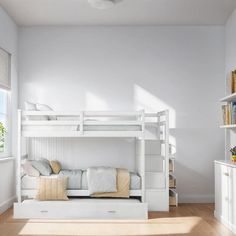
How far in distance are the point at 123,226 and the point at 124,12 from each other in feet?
8.83

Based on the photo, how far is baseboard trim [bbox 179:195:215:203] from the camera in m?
5.98

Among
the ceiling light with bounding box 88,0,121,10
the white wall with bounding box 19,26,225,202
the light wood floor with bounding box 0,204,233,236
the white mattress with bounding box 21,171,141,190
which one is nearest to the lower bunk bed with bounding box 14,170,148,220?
the light wood floor with bounding box 0,204,233,236

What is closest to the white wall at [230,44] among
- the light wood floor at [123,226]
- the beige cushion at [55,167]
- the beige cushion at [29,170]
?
the light wood floor at [123,226]

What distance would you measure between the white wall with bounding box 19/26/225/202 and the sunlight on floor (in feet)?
4.97

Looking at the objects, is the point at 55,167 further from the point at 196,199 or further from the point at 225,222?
the point at 225,222

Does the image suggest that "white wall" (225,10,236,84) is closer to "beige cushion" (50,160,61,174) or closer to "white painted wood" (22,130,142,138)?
"white painted wood" (22,130,142,138)

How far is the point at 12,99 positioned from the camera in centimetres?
575

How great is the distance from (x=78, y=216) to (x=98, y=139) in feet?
4.67

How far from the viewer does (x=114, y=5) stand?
516 centimetres

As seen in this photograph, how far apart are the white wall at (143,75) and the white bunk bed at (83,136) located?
2.36 ft

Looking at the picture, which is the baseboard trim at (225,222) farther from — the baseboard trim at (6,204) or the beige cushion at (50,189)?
the baseboard trim at (6,204)

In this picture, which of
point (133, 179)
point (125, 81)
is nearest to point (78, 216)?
point (133, 179)

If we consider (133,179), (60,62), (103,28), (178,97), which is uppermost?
(103,28)

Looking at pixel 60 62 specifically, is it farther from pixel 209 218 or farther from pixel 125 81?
pixel 209 218
